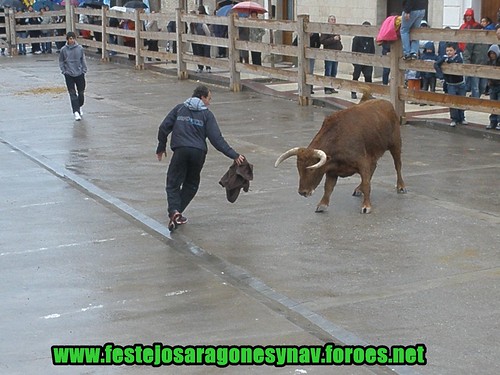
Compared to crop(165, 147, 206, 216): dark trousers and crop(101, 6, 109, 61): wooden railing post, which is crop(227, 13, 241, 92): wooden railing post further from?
crop(165, 147, 206, 216): dark trousers

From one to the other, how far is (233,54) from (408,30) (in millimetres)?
6593

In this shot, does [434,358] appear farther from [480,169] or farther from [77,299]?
[480,169]

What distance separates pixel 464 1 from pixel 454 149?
355 inches

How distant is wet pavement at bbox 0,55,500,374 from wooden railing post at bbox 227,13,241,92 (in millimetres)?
6568

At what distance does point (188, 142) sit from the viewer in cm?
1057

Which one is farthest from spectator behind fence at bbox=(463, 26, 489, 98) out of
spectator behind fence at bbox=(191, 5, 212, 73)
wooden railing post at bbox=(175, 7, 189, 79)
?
wooden railing post at bbox=(175, 7, 189, 79)

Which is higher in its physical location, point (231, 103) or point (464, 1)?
point (464, 1)

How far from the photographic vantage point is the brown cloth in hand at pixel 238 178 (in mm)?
10555

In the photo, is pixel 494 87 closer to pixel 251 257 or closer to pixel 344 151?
pixel 344 151

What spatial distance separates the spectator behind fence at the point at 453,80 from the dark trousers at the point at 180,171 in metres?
6.82

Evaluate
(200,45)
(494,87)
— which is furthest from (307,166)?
(200,45)

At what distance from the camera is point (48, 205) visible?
39.2 feet

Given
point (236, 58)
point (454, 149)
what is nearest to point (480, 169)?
point (454, 149)

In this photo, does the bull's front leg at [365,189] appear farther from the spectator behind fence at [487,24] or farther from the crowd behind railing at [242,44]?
the spectator behind fence at [487,24]
